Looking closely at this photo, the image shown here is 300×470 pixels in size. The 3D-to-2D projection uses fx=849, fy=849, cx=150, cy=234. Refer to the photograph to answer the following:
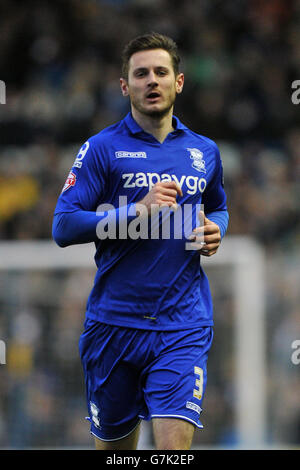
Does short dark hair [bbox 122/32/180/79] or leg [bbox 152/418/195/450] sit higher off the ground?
short dark hair [bbox 122/32/180/79]

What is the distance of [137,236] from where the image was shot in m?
4.41

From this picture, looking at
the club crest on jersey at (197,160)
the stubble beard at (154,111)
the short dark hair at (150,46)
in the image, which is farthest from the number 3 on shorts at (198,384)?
the short dark hair at (150,46)

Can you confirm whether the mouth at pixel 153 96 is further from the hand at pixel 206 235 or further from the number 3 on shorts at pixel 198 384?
the number 3 on shorts at pixel 198 384

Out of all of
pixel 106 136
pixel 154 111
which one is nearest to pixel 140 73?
pixel 154 111

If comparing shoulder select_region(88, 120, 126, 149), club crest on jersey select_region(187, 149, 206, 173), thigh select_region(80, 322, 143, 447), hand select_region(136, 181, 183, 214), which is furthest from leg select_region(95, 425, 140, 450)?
shoulder select_region(88, 120, 126, 149)

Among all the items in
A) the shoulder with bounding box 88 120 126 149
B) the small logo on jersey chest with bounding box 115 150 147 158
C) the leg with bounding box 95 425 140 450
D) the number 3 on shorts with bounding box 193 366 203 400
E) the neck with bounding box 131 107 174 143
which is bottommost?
the leg with bounding box 95 425 140 450

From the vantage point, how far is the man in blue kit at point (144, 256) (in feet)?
14.1

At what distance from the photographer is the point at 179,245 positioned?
14.6 ft

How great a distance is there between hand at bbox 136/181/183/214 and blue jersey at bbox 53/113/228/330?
20 cm

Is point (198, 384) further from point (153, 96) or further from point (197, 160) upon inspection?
point (153, 96)

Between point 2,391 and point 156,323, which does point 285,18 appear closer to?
point 2,391

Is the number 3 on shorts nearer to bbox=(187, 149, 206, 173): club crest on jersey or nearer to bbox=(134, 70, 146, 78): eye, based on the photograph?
bbox=(187, 149, 206, 173): club crest on jersey

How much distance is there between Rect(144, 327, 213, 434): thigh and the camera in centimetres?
423

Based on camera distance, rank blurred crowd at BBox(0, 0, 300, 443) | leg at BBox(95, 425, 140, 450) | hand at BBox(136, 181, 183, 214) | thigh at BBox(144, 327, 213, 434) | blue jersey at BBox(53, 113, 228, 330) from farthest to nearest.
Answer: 1. blurred crowd at BBox(0, 0, 300, 443)
2. leg at BBox(95, 425, 140, 450)
3. blue jersey at BBox(53, 113, 228, 330)
4. thigh at BBox(144, 327, 213, 434)
5. hand at BBox(136, 181, 183, 214)
